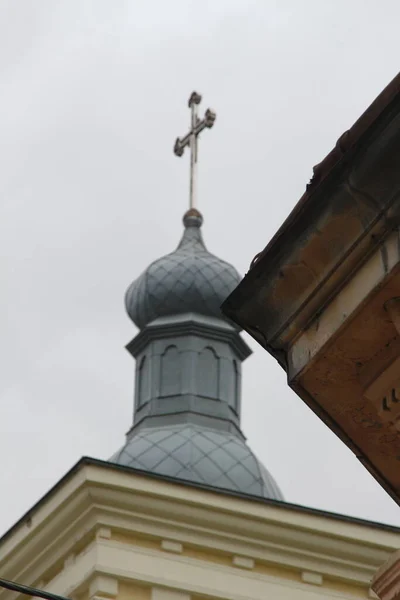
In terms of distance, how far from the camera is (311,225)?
5871 mm

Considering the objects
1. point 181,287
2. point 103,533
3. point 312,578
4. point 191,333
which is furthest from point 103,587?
point 181,287

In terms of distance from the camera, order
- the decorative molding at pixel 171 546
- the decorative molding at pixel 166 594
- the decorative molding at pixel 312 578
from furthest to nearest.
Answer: the decorative molding at pixel 312 578
the decorative molding at pixel 171 546
the decorative molding at pixel 166 594

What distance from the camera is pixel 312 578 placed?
14883 mm

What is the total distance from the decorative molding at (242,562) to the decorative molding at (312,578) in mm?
447

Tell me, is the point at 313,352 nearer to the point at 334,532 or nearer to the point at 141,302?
the point at 334,532

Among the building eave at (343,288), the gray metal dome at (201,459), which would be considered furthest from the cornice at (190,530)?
the building eave at (343,288)

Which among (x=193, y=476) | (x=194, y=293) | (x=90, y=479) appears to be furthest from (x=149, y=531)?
(x=194, y=293)

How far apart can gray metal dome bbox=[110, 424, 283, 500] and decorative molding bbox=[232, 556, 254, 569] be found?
11.2ft

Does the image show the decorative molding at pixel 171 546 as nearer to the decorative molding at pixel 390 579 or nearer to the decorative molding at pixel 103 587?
the decorative molding at pixel 103 587

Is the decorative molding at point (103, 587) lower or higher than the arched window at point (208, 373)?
lower

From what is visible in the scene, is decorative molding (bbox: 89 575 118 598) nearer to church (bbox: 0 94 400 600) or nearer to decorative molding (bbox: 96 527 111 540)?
church (bbox: 0 94 400 600)

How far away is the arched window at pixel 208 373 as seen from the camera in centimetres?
2091

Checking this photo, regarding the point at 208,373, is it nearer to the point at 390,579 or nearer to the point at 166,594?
the point at 166,594

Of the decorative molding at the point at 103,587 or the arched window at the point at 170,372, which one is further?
the arched window at the point at 170,372
